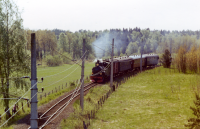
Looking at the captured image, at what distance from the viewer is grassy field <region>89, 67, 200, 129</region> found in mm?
17380

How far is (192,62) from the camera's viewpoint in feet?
146

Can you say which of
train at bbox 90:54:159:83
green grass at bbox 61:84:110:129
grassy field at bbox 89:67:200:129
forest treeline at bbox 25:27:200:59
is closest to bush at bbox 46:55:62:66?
forest treeline at bbox 25:27:200:59

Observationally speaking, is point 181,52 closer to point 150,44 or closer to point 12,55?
point 12,55

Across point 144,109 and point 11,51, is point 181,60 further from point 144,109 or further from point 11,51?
point 11,51

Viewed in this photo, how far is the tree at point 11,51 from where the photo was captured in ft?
72.6

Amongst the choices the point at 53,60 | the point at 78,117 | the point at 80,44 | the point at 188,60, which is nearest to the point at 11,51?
the point at 78,117

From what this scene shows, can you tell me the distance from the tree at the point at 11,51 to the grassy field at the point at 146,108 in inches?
426

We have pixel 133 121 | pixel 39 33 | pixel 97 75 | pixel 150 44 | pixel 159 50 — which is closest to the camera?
pixel 133 121

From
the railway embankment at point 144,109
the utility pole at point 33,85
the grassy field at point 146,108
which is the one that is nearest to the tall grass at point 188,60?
the grassy field at point 146,108

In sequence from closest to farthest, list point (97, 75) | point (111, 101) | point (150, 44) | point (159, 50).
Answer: point (111, 101)
point (97, 75)
point (159, 50)
point (150, 44)

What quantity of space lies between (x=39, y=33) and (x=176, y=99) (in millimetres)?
82588

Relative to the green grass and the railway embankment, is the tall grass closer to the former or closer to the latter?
the railway embankment

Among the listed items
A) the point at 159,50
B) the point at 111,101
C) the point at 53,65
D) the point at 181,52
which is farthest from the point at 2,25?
the point at 159,50

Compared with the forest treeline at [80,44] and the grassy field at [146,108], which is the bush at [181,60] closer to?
the grassy field at [146,108]
